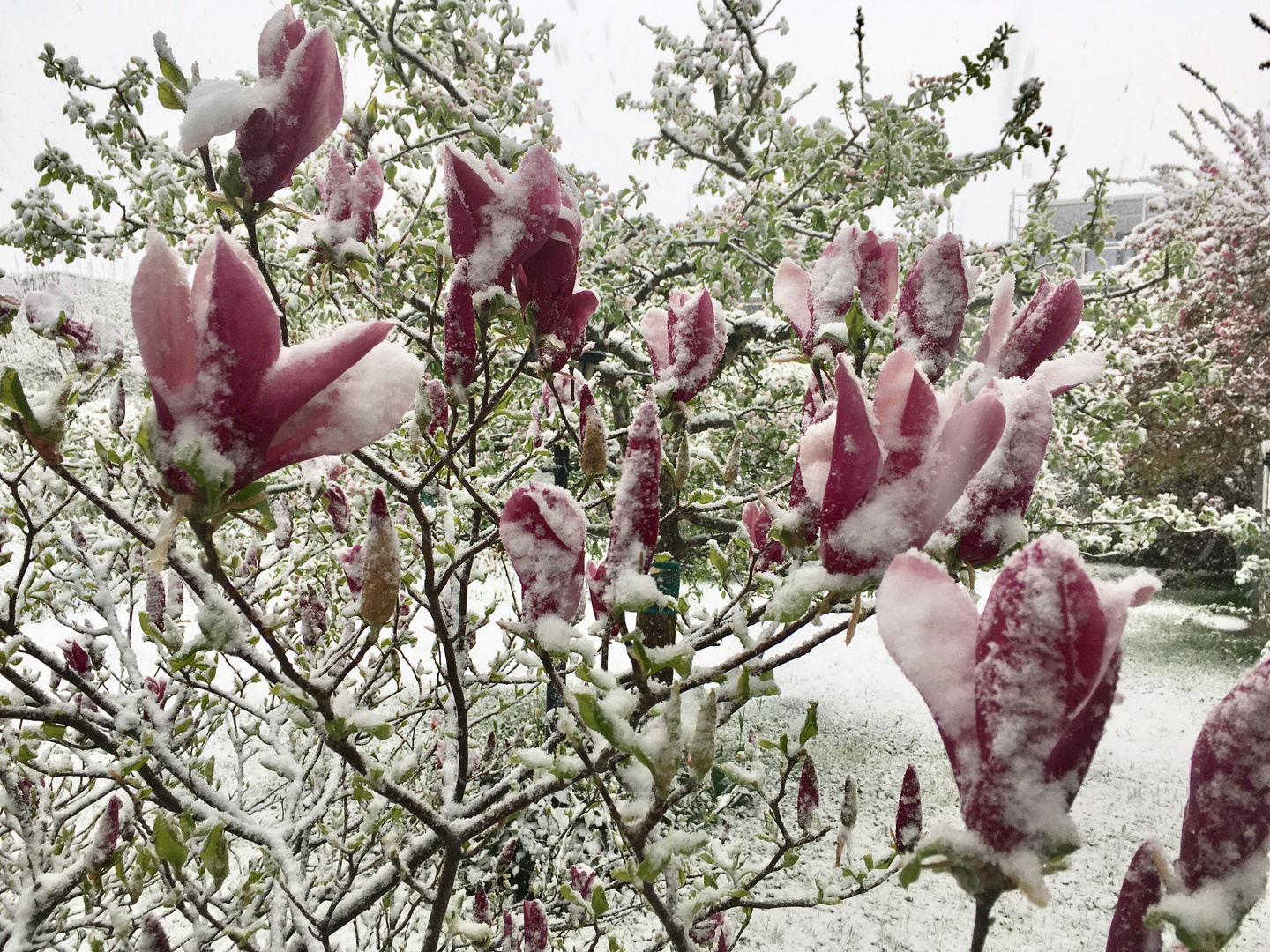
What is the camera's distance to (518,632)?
68 cm

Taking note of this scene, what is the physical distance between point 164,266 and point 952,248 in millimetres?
740

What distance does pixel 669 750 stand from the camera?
53cm

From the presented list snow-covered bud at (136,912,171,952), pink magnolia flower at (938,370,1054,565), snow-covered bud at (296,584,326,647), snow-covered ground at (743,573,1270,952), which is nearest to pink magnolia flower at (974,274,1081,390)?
pink magnolia flower at (938,370,1054,565)

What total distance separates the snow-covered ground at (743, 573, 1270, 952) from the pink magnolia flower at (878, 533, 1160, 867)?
56.6 inches

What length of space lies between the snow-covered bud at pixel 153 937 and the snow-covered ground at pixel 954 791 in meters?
1.49

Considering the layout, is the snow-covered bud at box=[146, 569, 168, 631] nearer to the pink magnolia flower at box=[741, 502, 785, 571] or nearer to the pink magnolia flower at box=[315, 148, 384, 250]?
the pink magnolia flower at box=[315, 148, 384, 250]

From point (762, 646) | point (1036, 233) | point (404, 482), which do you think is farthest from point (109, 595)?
point (1036, 233)

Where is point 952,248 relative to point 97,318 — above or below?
below

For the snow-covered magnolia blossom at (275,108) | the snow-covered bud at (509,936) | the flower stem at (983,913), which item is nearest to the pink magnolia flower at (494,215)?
the snow-covered magnolia blossom at (275,108)

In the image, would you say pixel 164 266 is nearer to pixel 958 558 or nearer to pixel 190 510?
pixel 190 510

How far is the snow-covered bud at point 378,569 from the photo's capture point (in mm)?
670

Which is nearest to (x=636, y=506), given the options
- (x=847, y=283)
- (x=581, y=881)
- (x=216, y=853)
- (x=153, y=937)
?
(x=847, y=283)

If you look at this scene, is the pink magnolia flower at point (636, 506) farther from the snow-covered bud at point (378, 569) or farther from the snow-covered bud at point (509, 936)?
the snow-covered bud at point (509, 936)

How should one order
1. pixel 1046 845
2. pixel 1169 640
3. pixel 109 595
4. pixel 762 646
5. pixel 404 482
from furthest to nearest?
pixel 1169 640, pixel 109 595, pixel 404 482, pixel 762 646, pixel 1046 845
